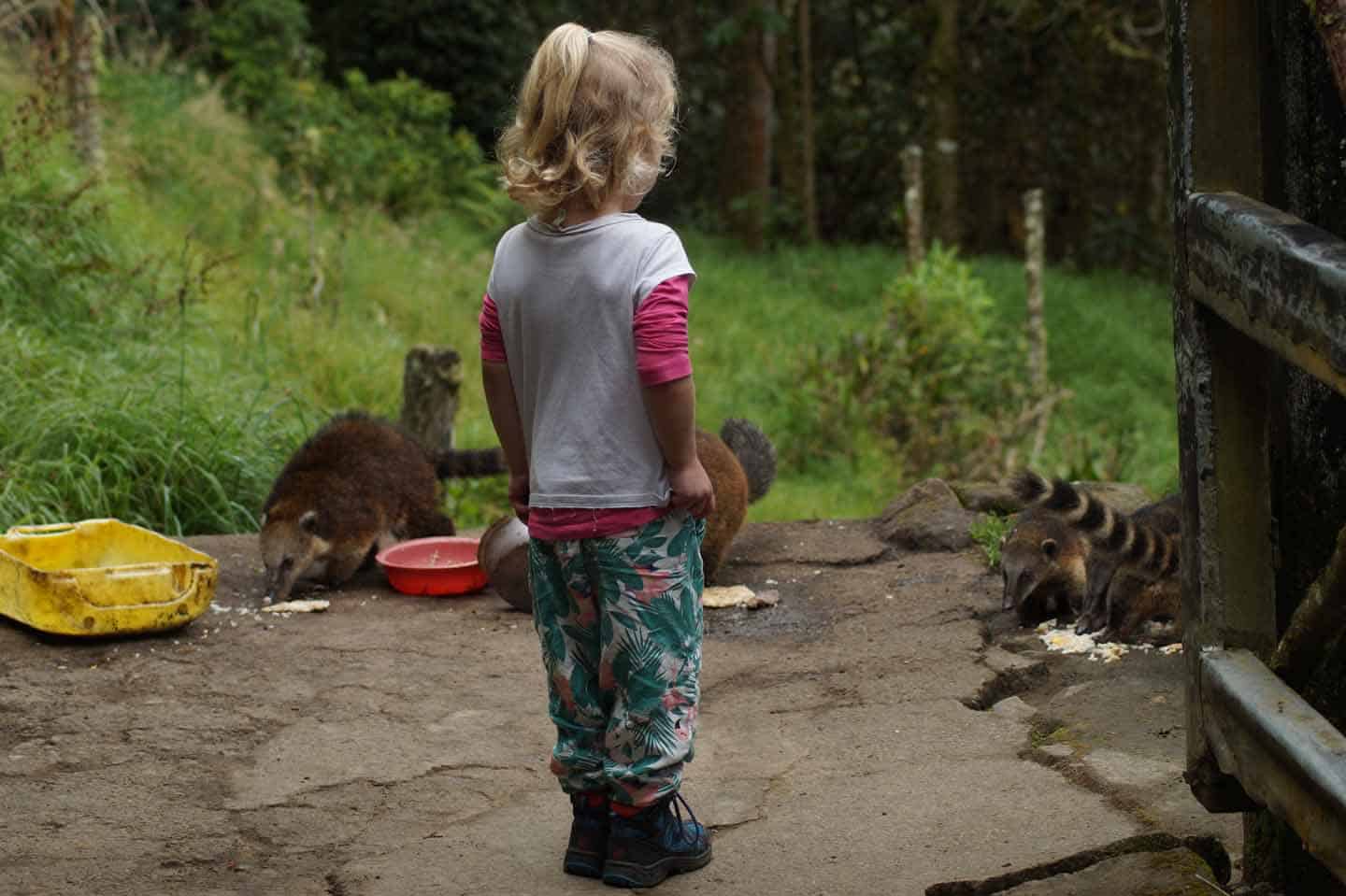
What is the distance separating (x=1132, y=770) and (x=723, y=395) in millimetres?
8355

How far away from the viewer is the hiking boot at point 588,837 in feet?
12.2

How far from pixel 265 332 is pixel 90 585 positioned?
526cm

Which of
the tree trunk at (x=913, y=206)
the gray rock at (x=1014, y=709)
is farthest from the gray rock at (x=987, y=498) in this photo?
the tree trunk at (x=913, y=206)

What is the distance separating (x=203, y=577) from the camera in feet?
19.1

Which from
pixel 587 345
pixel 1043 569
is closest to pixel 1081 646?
pixel 1043 569

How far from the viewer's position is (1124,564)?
5.29m

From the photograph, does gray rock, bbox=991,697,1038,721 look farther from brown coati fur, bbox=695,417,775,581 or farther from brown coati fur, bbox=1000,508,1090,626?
brown coati fur, bbox=695,417,775,581

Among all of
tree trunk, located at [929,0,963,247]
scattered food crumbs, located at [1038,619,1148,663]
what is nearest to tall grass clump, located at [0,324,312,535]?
scattered food crumbs, located at [1038,619,1148,663]

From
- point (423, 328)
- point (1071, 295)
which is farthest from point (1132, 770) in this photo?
point (1071, 295)

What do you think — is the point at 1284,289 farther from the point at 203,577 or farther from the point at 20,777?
the point at 203,577

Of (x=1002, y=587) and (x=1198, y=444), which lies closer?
(x=1198, y=444)

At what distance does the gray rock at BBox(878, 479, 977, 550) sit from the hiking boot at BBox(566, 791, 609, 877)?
3376 millimetres

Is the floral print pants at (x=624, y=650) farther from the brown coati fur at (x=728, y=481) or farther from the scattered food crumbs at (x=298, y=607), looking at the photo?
the scattered food crumbs at (x=298, y=607)

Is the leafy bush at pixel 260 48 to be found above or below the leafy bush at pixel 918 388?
above
